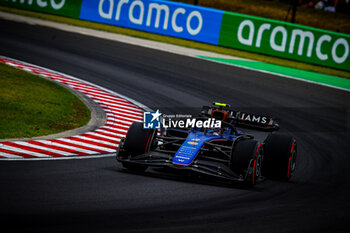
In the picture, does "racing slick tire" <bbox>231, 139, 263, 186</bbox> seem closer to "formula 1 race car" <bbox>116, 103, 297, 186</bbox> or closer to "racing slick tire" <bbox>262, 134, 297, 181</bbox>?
"formula 1 race car" <bbox>116, 103, 297, 186</bbox>

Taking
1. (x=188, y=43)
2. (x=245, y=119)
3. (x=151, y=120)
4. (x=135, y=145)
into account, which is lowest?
(x=188, y=43)

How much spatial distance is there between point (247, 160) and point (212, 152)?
0.91 m

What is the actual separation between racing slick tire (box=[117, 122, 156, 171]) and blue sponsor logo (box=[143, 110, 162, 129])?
0.49 feet

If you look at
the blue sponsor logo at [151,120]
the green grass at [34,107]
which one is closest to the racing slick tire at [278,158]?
the blue sponsor logo at [151,120]

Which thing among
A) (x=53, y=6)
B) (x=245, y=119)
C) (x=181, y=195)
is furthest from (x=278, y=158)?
(x=53, y=6)

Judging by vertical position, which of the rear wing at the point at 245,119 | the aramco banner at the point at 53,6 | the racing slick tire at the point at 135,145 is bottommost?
the aramco banner at the point at 53,6

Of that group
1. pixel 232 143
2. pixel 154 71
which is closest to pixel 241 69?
pixel 154 71

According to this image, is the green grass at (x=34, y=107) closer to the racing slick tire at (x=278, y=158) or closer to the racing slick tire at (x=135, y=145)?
the racing slick tire at (x=135, y=145)

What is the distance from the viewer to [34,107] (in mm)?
13594

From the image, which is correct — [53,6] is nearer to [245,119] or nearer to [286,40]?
[286,40]

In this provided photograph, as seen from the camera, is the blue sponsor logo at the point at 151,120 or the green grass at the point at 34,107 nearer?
the blue sponsor logo at the point at 151,120

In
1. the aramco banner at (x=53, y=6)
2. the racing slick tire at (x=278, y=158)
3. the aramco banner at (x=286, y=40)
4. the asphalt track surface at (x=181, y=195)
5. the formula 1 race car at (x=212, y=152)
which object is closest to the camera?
the asphalt track surface at (x=181, y=195)

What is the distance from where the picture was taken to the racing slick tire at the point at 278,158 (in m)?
10.3

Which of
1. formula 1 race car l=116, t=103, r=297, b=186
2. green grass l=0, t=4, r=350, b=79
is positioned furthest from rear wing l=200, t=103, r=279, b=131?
green grass l=0, t=4, r=350, b=79
